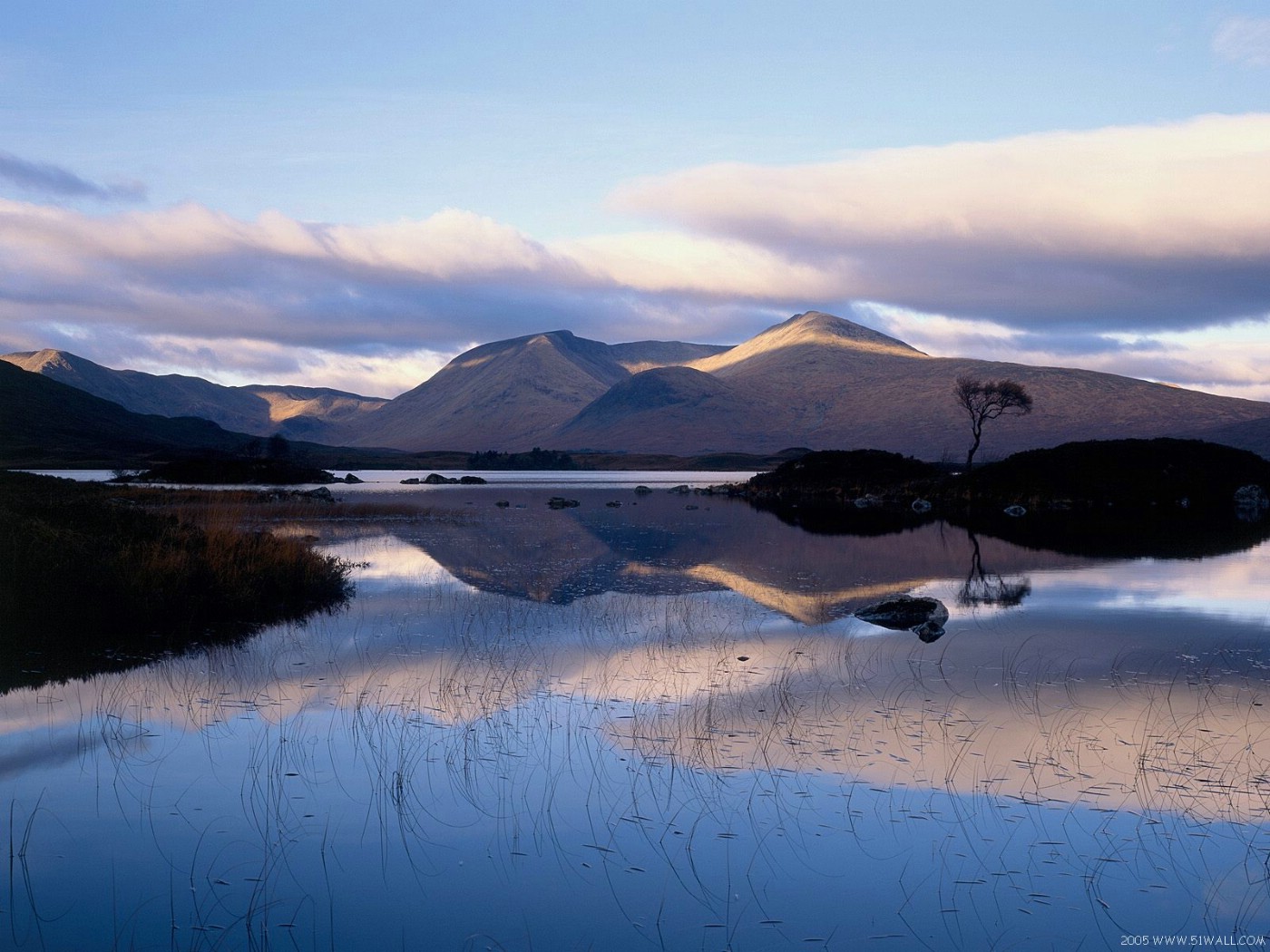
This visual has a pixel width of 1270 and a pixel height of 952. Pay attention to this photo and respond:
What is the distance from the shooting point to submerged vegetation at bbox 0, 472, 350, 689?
18.2 metres

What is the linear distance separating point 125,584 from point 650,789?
16.4 metres

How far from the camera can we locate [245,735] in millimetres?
12820

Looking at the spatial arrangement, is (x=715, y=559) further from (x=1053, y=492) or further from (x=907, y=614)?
(x=1053, y=492)

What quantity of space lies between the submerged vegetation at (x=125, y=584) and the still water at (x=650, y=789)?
184 centimetres

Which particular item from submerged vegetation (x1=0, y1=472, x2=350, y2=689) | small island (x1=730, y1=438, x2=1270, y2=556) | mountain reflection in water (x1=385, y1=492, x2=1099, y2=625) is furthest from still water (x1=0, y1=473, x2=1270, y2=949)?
small island (x1=730, y1=438, x2=1270, y2=556)

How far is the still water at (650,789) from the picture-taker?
809cm

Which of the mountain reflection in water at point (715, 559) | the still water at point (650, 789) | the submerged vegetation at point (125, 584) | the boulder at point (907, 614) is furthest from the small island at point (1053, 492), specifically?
the still water at point (650, 789)

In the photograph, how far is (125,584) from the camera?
2231 centimetres

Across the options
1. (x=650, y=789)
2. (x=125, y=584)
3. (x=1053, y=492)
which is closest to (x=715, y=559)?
(x=125, y=584)

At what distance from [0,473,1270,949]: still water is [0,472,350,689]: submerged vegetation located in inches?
72.5

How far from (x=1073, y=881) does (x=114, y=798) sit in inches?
382

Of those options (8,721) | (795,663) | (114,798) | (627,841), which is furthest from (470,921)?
(795,663)

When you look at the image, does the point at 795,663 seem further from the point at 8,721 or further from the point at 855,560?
the point at 855,560

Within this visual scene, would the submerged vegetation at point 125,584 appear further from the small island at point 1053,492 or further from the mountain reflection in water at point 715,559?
the small island at point 1053,492
